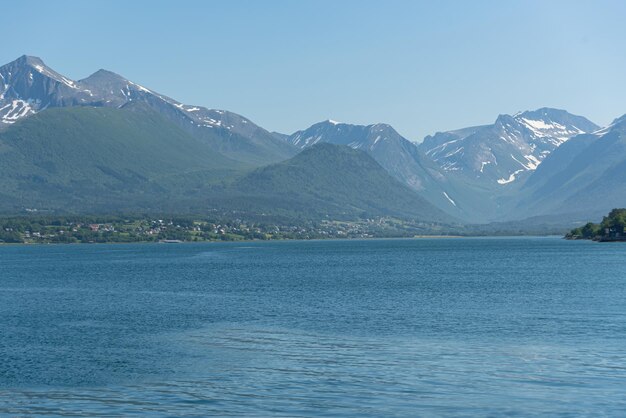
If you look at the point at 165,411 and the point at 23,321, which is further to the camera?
the point at 23,321

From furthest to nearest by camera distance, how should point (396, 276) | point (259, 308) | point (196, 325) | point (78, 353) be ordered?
point (396, 276) < point (259, 308) < point (196, 325) < point (78, 353)

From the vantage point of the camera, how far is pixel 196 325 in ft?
241

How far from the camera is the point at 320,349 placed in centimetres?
5822

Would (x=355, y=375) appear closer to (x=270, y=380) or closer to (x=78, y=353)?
(x=270, y=380)

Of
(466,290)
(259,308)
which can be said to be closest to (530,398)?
(259,308)

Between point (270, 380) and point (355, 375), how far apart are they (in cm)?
463

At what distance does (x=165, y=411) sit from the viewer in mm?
41844

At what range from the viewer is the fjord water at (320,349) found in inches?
1705

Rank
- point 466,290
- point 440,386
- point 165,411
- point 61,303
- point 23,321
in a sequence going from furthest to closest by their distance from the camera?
point 466,290 → point 61,303 → point 23,321 → point 440,386 → point 165,411

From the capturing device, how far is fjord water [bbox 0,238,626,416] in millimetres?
43312

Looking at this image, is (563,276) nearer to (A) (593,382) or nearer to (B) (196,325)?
(B) (196,325)

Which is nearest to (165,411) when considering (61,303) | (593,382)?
(593,382)

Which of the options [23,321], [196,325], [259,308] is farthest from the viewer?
[259,308]

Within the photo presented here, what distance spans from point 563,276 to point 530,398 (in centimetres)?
8451
